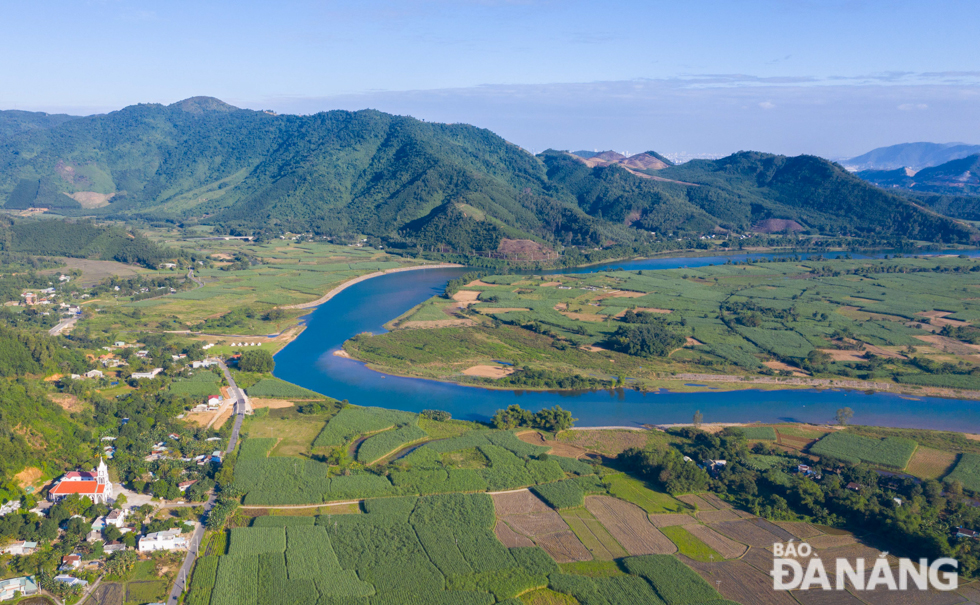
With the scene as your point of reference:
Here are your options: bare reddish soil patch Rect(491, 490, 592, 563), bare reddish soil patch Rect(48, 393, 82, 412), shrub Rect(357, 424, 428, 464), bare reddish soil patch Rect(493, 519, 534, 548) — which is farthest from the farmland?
bare reddish soil patch Rect(48, 393, 82, 412)

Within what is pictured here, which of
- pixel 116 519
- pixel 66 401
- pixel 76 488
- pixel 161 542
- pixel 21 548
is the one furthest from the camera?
pixel 66 401

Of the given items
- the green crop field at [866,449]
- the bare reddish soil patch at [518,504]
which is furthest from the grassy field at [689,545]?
the green crop field at [866,449]

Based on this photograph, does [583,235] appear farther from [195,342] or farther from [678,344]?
[195,342]

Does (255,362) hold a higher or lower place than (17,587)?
higher

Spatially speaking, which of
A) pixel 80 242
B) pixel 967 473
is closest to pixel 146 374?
pixel 967 473

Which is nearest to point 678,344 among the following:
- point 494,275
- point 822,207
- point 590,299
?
point 590,299

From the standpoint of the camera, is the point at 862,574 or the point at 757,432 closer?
the point at 862,574

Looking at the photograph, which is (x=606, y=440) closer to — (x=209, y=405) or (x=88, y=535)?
(x=209, y=405)
